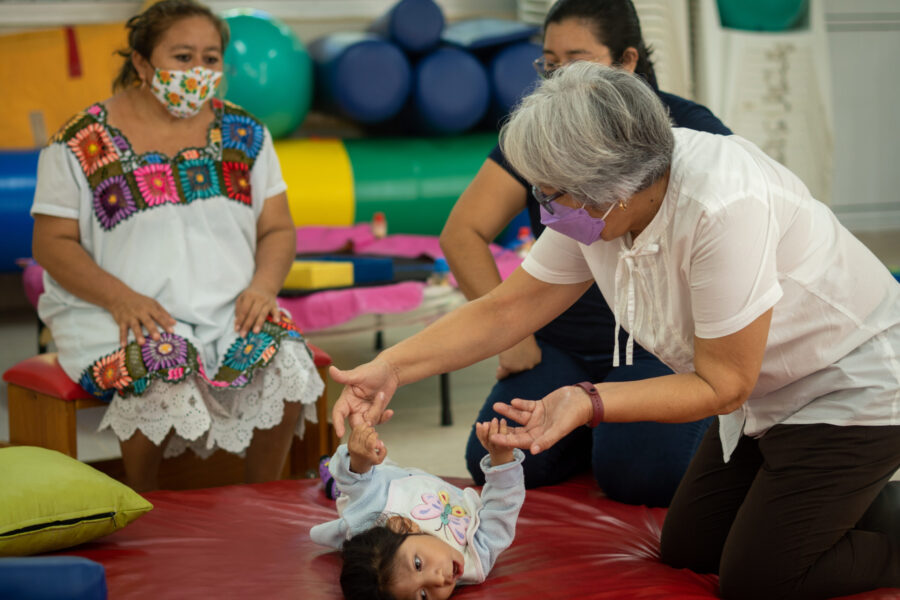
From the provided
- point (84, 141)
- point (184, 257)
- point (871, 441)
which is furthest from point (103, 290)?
point (871, 441)

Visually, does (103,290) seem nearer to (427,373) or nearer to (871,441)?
(427,373)

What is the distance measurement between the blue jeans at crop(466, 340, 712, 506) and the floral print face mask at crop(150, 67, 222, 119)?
→ 104 centimetres

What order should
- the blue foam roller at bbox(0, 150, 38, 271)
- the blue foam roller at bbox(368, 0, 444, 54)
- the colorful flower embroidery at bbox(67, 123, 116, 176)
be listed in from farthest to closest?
the blue foam roller at bbox(368, 0, 444, 54) < the blue foam roller at bbox(0, 150, 38, 271) < the colorful flower embroidery at bbox(67, 123, 116, 176)

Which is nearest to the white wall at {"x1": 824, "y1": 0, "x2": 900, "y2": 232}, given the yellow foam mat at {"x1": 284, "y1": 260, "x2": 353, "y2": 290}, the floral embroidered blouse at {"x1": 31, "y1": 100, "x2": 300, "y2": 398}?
the yellow foam mat at {"x1": 284, "y1": 260, "x2": 353, "y2": 290}

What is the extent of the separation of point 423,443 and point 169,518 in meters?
1.39

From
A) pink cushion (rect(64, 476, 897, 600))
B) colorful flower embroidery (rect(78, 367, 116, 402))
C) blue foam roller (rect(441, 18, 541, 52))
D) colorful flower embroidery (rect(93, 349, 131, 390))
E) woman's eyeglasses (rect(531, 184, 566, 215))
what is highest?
blue foam roller (rect(441, 18, 541, 52))

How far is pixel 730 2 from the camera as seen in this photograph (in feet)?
19.8

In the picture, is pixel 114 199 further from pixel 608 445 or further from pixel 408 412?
pixel 408 412

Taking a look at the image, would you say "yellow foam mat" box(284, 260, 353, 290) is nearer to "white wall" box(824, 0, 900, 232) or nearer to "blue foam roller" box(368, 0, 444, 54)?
"blue foam roller" box(368, 0, 444, 54)

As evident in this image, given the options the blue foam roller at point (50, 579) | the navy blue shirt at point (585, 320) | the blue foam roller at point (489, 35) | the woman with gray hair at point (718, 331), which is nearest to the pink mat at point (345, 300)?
the navy blue shirt at point (585, 320)

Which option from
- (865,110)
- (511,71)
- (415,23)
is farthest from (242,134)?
(865,110)

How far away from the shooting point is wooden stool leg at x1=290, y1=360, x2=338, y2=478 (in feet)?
8.71

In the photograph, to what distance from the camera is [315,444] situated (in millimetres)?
2734

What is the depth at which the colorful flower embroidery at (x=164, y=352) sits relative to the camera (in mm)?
2387
